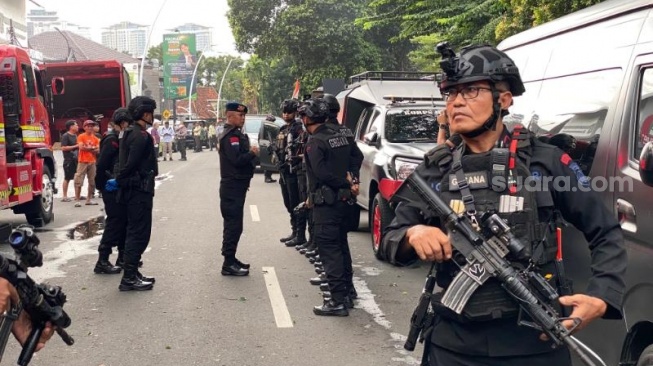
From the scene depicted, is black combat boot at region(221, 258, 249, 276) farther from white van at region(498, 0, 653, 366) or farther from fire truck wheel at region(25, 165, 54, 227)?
fire truck wheel at region(25, 165, 54, 227)

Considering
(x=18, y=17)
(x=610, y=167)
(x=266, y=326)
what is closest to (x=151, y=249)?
(x=266, y=326)

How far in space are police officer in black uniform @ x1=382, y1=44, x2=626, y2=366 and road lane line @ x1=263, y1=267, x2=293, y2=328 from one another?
3.70 m

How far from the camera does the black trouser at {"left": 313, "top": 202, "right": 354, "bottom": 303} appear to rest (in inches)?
263

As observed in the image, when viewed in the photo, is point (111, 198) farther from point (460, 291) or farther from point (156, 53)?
point (156, 53)

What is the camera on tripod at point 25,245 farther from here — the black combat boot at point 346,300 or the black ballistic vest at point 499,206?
the black combat boot at point 346,300

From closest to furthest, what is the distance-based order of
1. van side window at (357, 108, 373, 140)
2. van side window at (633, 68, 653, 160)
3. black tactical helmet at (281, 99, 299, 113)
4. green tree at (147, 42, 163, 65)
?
van side window at (633, 68, 653, 160), black tactical helmet at (281, 99, 299, 113), van side window at (357, 108, 373, 140), green tree at (147, 42, 163, 65)

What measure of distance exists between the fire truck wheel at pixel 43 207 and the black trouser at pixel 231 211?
486 cm

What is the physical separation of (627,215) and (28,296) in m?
2.57

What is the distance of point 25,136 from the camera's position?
1156 cm

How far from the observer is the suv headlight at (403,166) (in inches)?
339

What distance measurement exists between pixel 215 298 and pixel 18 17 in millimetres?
12987

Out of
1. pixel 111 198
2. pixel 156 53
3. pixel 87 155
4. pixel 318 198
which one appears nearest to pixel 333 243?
pixel 318 198

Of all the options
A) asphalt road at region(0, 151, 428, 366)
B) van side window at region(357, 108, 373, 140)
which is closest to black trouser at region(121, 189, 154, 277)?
asphalt road at region(0, 151, 428, 366)

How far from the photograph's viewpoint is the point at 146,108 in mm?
7672
